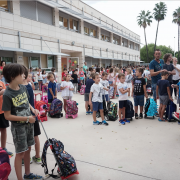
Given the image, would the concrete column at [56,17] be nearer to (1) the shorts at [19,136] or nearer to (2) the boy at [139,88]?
(2) the boy at [139,88]

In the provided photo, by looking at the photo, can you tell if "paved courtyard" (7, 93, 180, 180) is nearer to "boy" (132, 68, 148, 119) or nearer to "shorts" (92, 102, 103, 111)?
"shorts" (92, 102, 103, 111)

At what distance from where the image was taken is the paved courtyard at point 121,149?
112 inches

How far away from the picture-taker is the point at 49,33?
17.0 meters

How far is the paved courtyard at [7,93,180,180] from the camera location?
2854mm

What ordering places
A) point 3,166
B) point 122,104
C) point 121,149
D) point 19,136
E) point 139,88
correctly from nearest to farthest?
point 3,166 → point 19,136 → point 121,149 → point 122,104 → point 139,88

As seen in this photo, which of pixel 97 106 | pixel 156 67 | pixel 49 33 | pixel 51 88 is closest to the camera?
pixel 97 106

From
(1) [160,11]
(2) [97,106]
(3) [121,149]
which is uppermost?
(1) [160,11]

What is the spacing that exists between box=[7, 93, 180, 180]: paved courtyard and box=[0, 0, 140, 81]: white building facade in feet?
31.4

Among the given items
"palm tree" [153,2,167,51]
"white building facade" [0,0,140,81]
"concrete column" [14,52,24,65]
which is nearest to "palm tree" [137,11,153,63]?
"palm tree" [153,2,167,51]

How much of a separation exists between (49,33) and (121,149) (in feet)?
Answer: 51.0

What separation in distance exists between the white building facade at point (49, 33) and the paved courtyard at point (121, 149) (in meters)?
9.56

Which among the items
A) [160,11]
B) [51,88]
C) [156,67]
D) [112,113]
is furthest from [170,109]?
[160,11]

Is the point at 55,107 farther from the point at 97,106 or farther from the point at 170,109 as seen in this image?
the point at 170,109

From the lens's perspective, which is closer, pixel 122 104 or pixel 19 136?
pixel 19 136
